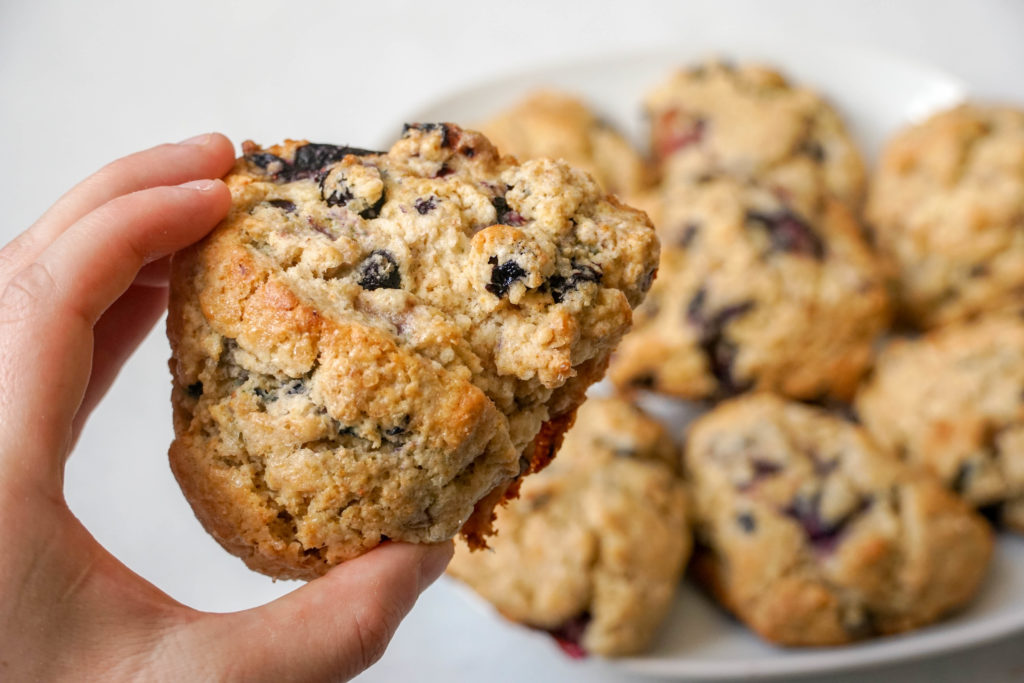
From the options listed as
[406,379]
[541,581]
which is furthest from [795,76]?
[406,379]

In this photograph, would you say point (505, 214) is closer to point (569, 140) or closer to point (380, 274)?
point (380, 274)

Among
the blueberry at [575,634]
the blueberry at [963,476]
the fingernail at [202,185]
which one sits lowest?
the blueberry at [575,634]

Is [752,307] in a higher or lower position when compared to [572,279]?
lower

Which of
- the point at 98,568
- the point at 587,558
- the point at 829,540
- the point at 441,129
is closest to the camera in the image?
the point at 98,568

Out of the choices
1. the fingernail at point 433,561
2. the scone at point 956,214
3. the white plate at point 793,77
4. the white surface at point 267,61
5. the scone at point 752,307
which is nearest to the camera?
the fingernail at point 433,561

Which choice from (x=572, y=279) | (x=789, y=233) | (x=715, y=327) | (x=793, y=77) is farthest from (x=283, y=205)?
(x=793, y=77)

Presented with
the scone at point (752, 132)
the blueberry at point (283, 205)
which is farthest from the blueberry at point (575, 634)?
the scone at point (752, 132)

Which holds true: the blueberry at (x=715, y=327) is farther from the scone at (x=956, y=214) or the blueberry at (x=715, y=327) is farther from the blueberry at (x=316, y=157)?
the blueberry at (x=316, y=157)
